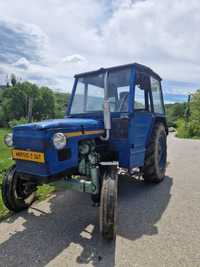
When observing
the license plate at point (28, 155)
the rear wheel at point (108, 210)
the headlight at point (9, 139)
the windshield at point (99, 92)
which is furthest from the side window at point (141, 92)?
the headlight at point (9, 139)

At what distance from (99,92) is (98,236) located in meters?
2.51

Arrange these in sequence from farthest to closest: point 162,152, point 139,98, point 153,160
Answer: point 162,152
point 153,160
point 139,98

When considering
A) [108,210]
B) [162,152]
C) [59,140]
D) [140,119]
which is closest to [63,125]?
[59,140]

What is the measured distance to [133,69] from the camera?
12.6ft

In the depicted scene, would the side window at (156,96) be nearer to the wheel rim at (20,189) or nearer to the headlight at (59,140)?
the headlight at (59,140)

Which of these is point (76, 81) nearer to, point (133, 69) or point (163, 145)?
point (133, 69)

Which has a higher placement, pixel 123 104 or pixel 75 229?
pixel 123 104

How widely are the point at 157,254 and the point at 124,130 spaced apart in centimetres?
187

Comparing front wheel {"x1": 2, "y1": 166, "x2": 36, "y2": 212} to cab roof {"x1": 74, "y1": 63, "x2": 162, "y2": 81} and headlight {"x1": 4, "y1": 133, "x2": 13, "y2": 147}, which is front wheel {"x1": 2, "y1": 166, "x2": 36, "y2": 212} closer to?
headlight {"x1": 4, "y1": 133, "x2": 13, "y2": 147}

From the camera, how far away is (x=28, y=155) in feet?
9.61

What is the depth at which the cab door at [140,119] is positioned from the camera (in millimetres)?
3830

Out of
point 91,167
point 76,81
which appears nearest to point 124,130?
point 91,167

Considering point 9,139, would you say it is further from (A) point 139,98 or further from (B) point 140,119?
(A) point 139,98

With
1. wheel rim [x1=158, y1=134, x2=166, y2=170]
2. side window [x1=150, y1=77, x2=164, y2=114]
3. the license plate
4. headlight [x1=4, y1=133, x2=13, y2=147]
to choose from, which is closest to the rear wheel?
the license plate
